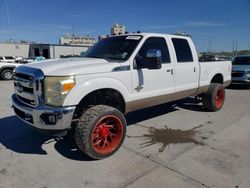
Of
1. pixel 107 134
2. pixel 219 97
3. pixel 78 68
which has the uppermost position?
pixel 78 68

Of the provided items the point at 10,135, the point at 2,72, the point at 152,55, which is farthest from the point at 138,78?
the point at 2,72

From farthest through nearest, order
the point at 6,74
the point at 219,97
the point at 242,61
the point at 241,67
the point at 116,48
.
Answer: the point at 6,74
the point at 242,61
the point at 241,67
the point at 219,97
the point at 116,48

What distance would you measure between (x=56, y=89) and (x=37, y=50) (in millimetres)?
41447

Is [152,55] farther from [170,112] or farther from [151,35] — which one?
[170,112]

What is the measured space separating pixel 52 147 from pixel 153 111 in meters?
3.29

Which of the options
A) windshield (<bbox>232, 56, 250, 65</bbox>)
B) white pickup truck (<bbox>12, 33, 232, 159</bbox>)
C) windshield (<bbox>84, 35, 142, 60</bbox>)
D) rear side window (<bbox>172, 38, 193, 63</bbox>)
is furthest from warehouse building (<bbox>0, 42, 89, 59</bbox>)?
white pickup truck (<bbox>12, 33, 232, 159</bbox>)

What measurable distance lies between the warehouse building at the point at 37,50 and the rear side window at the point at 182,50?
3483 centimetres

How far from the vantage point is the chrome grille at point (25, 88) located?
338 centimetres

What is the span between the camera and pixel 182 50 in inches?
207

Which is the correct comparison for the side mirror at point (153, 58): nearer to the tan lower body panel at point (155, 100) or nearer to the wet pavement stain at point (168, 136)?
the tan lower body panel at point (155, 100)

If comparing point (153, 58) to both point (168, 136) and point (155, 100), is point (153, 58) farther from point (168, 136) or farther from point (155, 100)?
point (168, 136)

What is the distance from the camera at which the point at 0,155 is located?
12.4 ft

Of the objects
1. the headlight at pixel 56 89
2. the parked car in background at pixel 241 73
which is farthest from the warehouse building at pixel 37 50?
the headlight at pixel 56 89

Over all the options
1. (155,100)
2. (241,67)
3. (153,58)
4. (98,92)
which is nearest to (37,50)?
(241,67)
